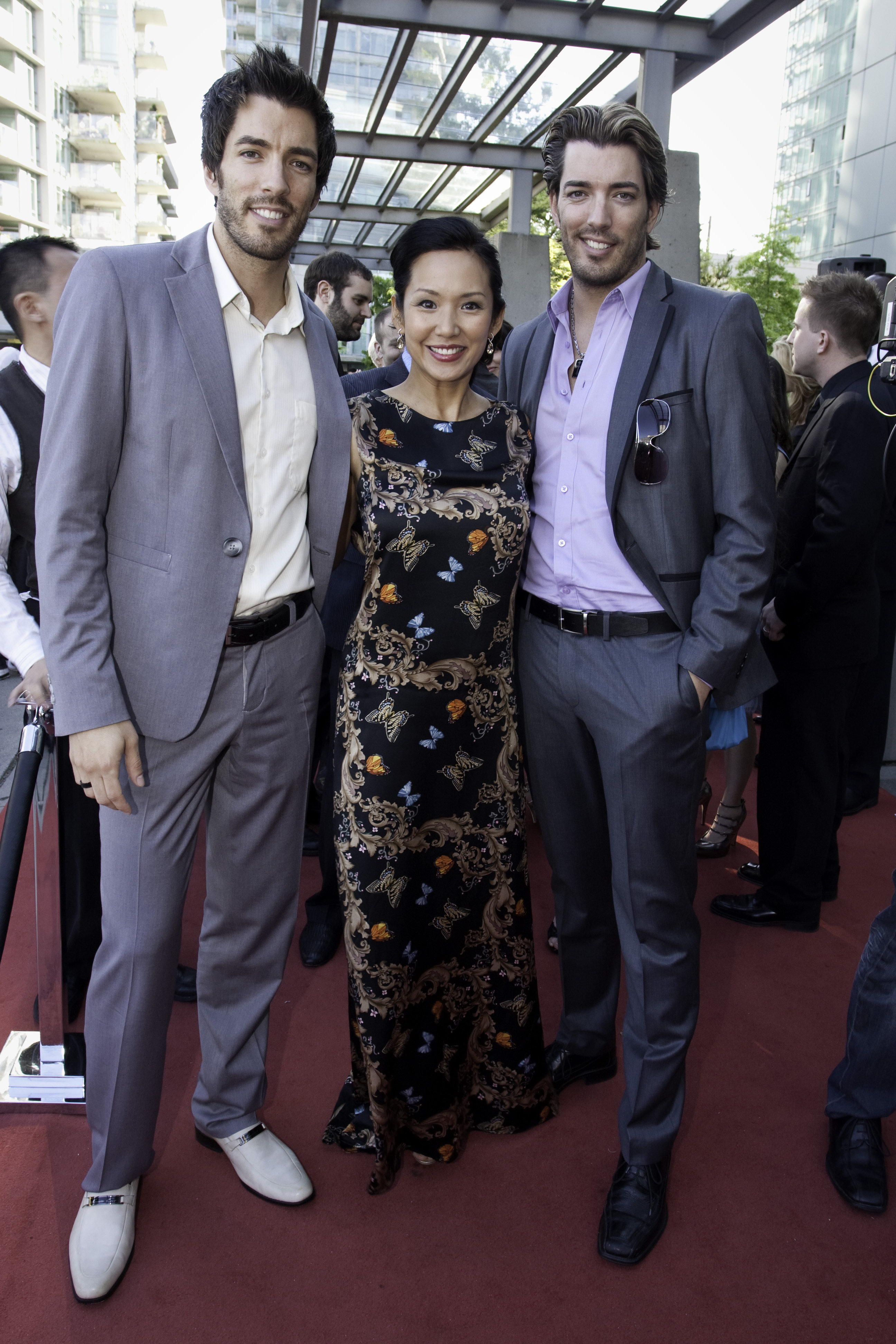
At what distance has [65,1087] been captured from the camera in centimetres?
248

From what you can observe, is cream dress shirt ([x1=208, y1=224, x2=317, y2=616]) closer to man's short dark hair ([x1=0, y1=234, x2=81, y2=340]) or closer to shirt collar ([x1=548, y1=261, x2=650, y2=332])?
shirt collar ([x1=548, y1=261, x2=650, y2=332])

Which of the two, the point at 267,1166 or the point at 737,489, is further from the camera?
the point at 267,1166

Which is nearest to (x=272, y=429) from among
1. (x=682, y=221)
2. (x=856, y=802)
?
(x=856, y=802)

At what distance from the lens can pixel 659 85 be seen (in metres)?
6.29

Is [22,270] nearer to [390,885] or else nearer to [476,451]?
[476,451]

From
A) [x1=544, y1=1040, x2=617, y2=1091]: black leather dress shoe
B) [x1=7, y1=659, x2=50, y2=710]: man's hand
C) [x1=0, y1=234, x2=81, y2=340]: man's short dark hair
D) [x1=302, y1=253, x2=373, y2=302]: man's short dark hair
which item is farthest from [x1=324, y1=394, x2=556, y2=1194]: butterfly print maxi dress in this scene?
[x1=302, y1=253, x2=373, y2=302]: man's short dark hair

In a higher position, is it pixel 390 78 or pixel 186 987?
pixel 390 78

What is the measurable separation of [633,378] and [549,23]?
18.1ft

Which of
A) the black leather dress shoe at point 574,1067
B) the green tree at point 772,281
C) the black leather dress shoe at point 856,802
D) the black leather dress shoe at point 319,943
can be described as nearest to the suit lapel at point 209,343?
the black leather dress shoe at point 574,1067

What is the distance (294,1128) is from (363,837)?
90 cm

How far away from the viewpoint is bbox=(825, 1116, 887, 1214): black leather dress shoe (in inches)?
87.2

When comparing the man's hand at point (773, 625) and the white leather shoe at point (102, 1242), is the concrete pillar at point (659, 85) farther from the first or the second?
the white leather shoe at point (102, 1242)

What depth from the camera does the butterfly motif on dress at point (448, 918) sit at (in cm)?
222

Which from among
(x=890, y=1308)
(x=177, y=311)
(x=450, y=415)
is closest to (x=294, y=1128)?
(x=890, y=1308)
